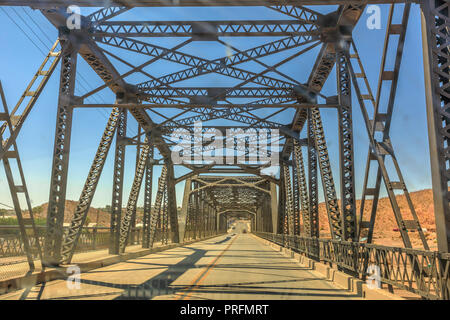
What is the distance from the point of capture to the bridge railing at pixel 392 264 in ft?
20.6

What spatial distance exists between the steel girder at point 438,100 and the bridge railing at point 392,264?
2.19 ft

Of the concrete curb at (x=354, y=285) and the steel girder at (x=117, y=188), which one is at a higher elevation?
the steel girder at (x=117, y=188)

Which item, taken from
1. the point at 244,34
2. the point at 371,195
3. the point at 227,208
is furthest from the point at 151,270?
the point at 227,208

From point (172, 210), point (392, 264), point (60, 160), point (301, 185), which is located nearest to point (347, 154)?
point (392, 264)

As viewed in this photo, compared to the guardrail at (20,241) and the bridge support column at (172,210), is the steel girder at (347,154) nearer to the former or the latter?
the guardrail at (20,241)

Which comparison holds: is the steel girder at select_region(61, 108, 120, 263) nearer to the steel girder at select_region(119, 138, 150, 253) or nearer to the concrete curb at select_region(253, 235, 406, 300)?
the steel girder at select_region(119, 138, 150, 253)

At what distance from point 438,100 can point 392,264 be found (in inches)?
131

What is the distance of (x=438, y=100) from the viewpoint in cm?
759

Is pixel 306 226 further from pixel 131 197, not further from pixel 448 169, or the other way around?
pixel 448 169

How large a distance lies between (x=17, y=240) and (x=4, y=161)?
5.46 metres

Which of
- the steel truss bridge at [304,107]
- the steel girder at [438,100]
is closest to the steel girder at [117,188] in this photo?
the steel truss bridge at [304,107]

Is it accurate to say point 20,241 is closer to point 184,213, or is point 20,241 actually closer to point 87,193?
point 87,193

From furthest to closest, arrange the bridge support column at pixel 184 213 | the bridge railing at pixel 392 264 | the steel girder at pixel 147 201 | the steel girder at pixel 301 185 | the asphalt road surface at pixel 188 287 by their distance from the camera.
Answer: the bridge support column at pixel 184 213
the steel girder at pixel 147 201
the steel girder at pixel 301 185
the asphalt road surface at pixel 188 287
the bridge railing at pixel 392 264

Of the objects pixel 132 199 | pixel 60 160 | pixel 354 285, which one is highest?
pixel 60 160
